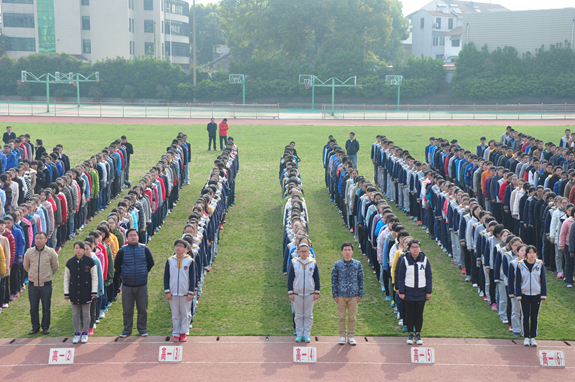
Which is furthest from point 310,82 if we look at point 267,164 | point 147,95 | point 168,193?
point 168,193

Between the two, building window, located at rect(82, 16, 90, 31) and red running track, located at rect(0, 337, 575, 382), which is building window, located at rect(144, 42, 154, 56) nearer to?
building window, located at rect(82, 16, 90, 31)

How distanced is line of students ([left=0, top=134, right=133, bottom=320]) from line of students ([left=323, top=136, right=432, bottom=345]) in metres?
5.88

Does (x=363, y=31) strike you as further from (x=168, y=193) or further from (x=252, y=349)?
(x=252, y=349)

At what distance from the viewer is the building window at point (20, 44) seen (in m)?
81.8

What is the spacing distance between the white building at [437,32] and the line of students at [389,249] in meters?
83.9

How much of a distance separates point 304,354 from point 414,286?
2.02 m

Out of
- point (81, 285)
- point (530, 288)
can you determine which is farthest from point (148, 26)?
point (530, 288)

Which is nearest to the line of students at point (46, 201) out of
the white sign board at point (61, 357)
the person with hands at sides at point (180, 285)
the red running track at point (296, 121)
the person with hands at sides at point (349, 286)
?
the white sign board at point (61, 357)

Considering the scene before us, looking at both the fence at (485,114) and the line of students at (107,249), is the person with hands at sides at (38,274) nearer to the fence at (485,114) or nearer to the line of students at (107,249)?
the line of students at (107,249)

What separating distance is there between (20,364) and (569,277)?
10064mm

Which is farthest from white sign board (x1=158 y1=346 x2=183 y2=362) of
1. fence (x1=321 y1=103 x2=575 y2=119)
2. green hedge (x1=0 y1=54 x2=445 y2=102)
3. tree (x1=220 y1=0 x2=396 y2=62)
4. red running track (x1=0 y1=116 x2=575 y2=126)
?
tree (x1=220 y1=0 x2=396 y2=62)

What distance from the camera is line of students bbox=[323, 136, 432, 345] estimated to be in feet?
30.7

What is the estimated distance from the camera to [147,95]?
76562mm

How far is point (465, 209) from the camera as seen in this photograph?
41.0 ft
